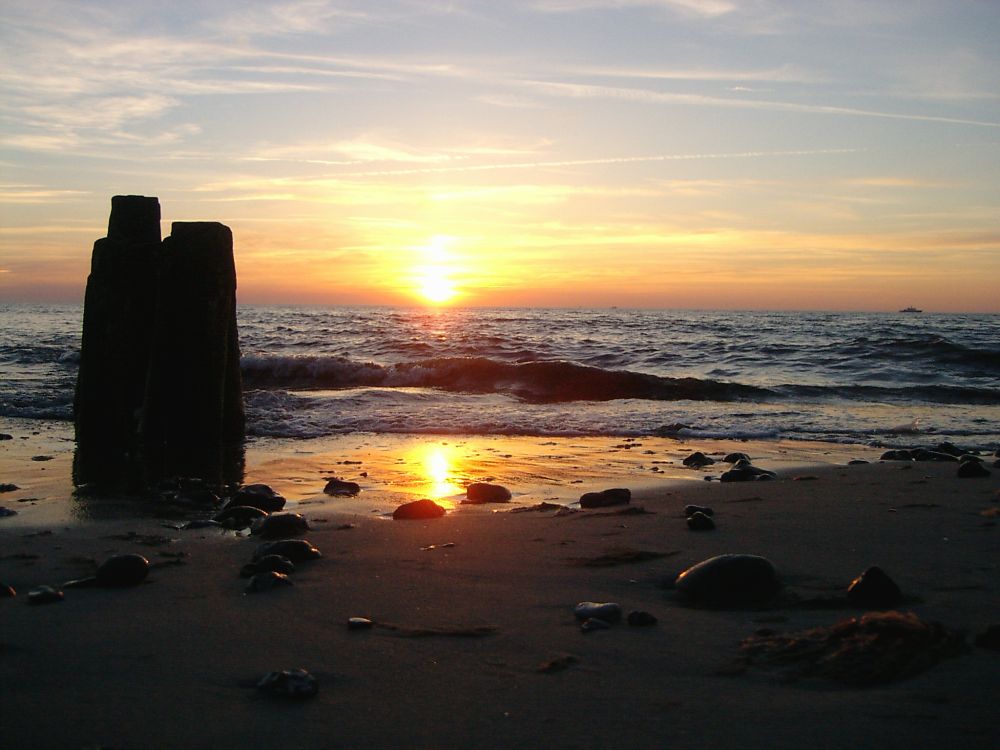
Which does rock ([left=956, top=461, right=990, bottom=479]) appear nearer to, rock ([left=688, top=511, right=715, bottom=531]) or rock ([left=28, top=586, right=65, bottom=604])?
rock ([left=688, top=511, right=715, bottom=531])

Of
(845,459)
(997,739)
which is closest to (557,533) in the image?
(997,739)

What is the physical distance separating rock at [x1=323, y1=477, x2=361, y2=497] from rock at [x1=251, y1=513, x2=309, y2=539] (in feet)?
4.86

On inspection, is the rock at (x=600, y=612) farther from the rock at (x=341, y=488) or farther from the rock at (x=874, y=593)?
the rock at (x=341, y=488)

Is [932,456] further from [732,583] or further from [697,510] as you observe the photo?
[732,583]

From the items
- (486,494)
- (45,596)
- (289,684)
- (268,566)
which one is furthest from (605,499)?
(289,684)

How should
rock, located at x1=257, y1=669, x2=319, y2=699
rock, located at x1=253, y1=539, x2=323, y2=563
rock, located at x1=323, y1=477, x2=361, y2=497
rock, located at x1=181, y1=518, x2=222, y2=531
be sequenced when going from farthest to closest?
1. rock, located at x1=323, y1=477, x2=361, y2=497
2. rock, located at x1=181, y1=518, x2=222, y2=531
3. rock, located at x1=253, y1=539, x2=323, y2=563
4. rock, located at x1=257, y1=669, x2=319, y2=699

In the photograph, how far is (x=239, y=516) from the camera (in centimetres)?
589

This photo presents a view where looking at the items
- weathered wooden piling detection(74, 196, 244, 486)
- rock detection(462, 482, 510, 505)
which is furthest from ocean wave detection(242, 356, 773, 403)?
rock detection(462, 482, 510, 505)

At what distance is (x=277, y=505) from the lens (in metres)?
6.46

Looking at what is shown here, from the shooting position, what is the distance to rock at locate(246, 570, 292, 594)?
13.5 feet

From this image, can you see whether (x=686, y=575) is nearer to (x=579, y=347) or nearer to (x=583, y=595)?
(x=583, y=595)

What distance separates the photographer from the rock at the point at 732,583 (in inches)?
154

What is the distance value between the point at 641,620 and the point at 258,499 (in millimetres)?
3641

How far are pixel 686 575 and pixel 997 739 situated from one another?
68.1 inches
